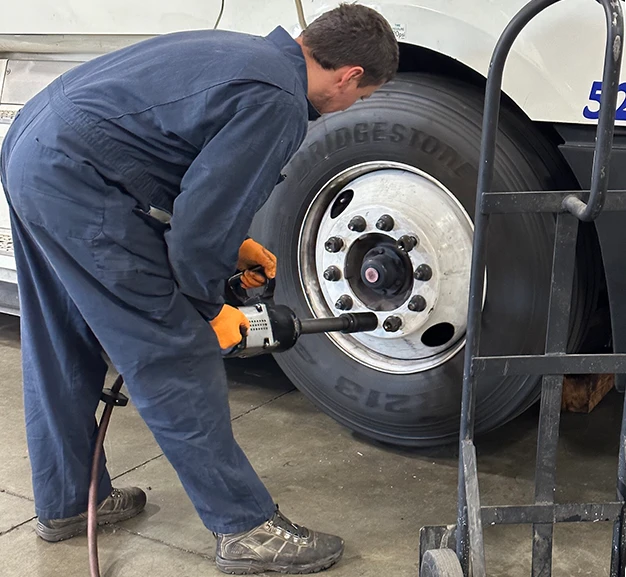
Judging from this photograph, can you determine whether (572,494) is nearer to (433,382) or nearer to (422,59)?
(433,382)

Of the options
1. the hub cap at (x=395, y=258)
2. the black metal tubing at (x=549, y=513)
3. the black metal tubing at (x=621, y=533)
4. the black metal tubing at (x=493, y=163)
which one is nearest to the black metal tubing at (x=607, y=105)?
the black metal tubing at (x=493, y=163)

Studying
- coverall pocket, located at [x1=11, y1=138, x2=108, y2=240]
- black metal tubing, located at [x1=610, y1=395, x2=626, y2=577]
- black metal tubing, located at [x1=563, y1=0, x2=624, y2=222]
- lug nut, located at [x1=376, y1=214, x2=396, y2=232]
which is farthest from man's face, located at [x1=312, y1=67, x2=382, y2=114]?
black metal tubing, located at [x1=610, y1=395, x2=626, y2=577]

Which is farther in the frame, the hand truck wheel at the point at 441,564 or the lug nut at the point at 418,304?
the lug nut at the point at 418,304

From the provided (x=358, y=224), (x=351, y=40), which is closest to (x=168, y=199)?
(x=351, y=40)

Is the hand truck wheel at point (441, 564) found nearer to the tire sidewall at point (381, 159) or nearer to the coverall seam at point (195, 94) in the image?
the tire sidewall at point (381, 159)

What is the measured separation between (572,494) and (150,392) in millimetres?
1254

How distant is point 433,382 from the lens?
2.67 m

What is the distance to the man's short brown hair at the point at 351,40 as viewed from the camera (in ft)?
6.85

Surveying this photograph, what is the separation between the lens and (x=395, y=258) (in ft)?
8.68

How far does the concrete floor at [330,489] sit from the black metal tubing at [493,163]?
0.48 metres

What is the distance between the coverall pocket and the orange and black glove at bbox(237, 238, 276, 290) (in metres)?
0.58

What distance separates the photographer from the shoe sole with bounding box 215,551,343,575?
2.25m

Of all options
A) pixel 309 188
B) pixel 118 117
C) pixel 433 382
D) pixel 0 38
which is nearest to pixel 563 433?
pixel 433 382

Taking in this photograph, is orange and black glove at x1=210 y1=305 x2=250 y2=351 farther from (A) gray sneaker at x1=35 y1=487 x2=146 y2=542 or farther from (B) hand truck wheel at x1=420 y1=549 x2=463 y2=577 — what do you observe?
(B) hand truck wheel at x1=420 y1=549 x2=463 y2=577
